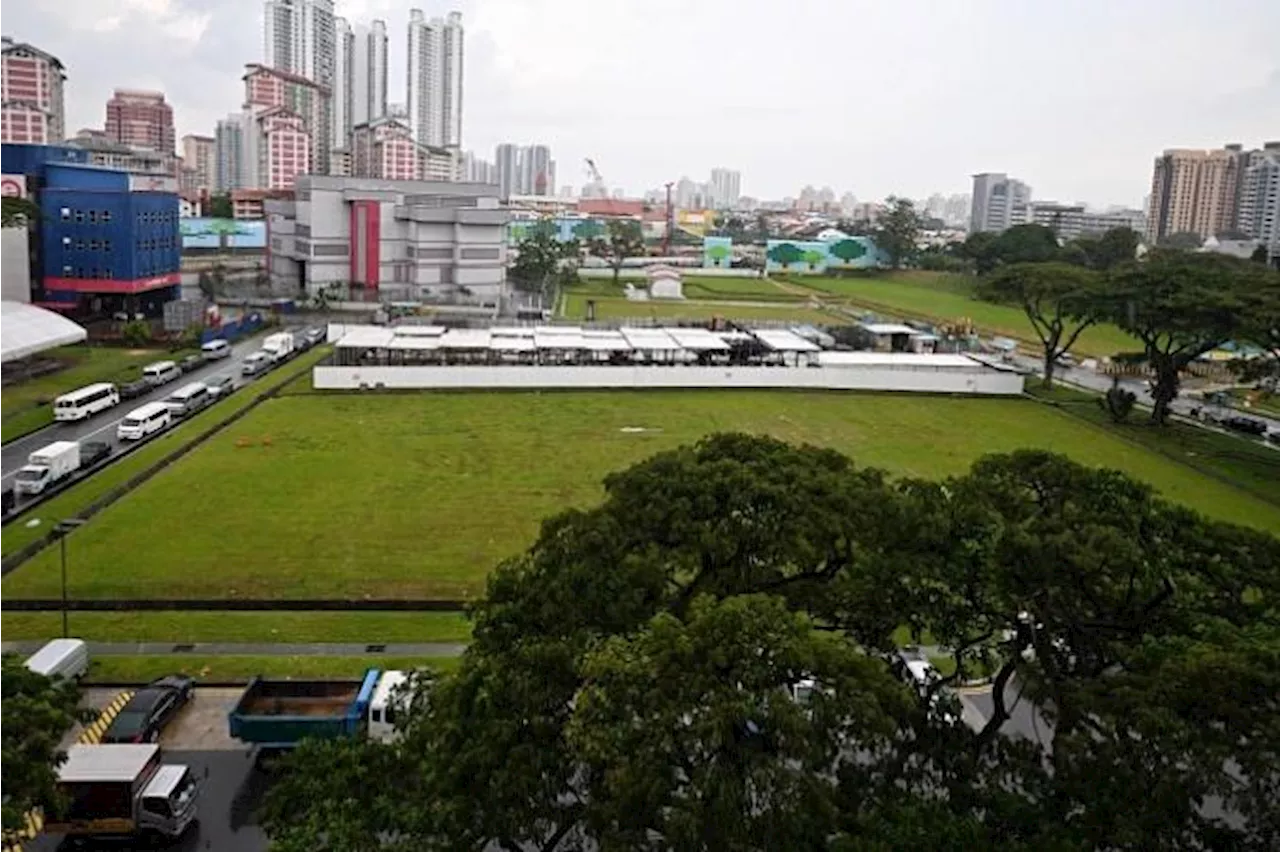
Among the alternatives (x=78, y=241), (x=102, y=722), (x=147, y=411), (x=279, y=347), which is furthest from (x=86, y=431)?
(x=78, y=241)

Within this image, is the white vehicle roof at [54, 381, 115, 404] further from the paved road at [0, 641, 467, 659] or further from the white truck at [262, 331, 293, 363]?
the paved road at [0, 641, 467, 659]

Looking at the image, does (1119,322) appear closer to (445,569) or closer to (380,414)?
(380,414)

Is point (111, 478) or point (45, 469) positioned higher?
point (45, 469)

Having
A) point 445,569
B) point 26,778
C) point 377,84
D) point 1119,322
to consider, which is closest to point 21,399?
point 445,569

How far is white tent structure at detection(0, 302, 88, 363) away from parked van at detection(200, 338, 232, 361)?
349cm

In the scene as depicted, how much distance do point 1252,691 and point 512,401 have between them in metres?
23.5

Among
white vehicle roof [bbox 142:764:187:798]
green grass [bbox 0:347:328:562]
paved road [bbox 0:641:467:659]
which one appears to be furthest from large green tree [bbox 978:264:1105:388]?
white vehicle roof [bbox 142:764:187:798]

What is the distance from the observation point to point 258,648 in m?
12.9

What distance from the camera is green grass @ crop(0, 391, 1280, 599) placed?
15.2m

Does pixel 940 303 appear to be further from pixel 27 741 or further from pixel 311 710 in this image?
pixel 27 741

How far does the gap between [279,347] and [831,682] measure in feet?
101

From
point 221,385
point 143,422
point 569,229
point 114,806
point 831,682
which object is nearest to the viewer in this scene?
point 831,682

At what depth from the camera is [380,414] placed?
2611 centimetres

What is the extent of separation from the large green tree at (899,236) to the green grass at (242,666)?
68559mm
